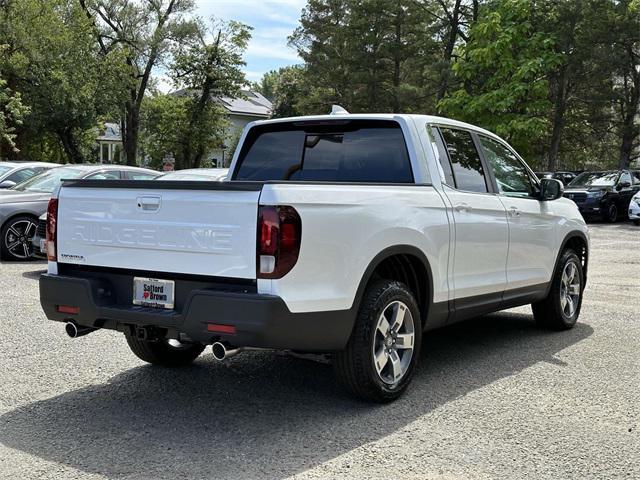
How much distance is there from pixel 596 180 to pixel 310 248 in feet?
76.6

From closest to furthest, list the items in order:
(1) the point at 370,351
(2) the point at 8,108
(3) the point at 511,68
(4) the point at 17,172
Result: (1) the point at 370,351 < (4) the point at 17,172 < (3) the point at 511,68 < (2) the point at 8,108

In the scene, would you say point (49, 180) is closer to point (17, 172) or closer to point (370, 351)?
point (17, 172)

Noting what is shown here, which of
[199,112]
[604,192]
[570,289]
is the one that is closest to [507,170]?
[570,289]

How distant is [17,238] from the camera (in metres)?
11.8

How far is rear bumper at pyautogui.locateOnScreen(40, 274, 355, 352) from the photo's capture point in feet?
12.8

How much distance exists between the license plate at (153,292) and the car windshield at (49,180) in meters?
8.09

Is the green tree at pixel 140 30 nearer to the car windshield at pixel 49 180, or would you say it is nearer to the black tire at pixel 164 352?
the car windshield at pixel 49 180

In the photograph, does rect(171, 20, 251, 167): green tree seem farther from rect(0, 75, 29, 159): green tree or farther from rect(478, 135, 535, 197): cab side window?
rect(478, 135, 535, 197): cab side window

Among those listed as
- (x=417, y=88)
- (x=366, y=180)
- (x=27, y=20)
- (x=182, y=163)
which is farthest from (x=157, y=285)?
(x=182, y=163)

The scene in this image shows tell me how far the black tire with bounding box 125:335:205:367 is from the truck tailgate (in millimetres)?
1049

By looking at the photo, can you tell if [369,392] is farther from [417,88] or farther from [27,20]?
[417,88]

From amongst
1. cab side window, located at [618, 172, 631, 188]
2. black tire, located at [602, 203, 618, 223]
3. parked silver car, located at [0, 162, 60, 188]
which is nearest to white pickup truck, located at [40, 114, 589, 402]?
parked silver car, located at [0, 162, 60, 188]

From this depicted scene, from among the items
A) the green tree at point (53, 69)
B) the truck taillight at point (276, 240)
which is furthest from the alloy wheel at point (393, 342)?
the green tree at point (53, 69)

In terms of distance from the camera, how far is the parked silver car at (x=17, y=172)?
45.7 feet
